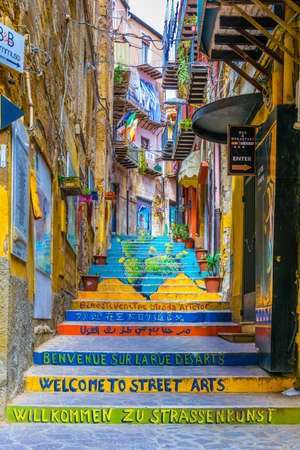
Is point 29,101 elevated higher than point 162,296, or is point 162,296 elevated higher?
point 29,101

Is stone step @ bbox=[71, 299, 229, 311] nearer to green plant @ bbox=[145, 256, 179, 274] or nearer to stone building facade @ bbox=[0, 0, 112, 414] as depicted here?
stone building facade @ bbox=[0, 0, 112, 414]

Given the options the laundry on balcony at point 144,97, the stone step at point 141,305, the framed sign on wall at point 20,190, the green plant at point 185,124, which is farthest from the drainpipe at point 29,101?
the laundry on balcony at point 144,97

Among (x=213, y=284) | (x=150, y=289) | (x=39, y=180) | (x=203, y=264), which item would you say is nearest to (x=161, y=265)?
(x=203, y=264)

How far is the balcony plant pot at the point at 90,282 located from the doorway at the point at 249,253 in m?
3.76

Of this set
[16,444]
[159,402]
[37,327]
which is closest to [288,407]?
[159,402]

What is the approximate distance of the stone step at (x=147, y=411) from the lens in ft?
15.4

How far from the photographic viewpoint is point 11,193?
4.66 meters

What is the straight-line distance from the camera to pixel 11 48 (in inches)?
179

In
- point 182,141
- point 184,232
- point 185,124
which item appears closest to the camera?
point 185,124

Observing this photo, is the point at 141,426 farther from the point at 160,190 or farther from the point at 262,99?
the point at 160,190

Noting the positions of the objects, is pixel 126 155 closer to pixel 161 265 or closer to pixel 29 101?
pixel 161 265

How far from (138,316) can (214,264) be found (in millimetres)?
3757

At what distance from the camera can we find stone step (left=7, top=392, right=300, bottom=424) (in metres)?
4.69

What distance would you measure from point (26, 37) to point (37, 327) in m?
3.20
